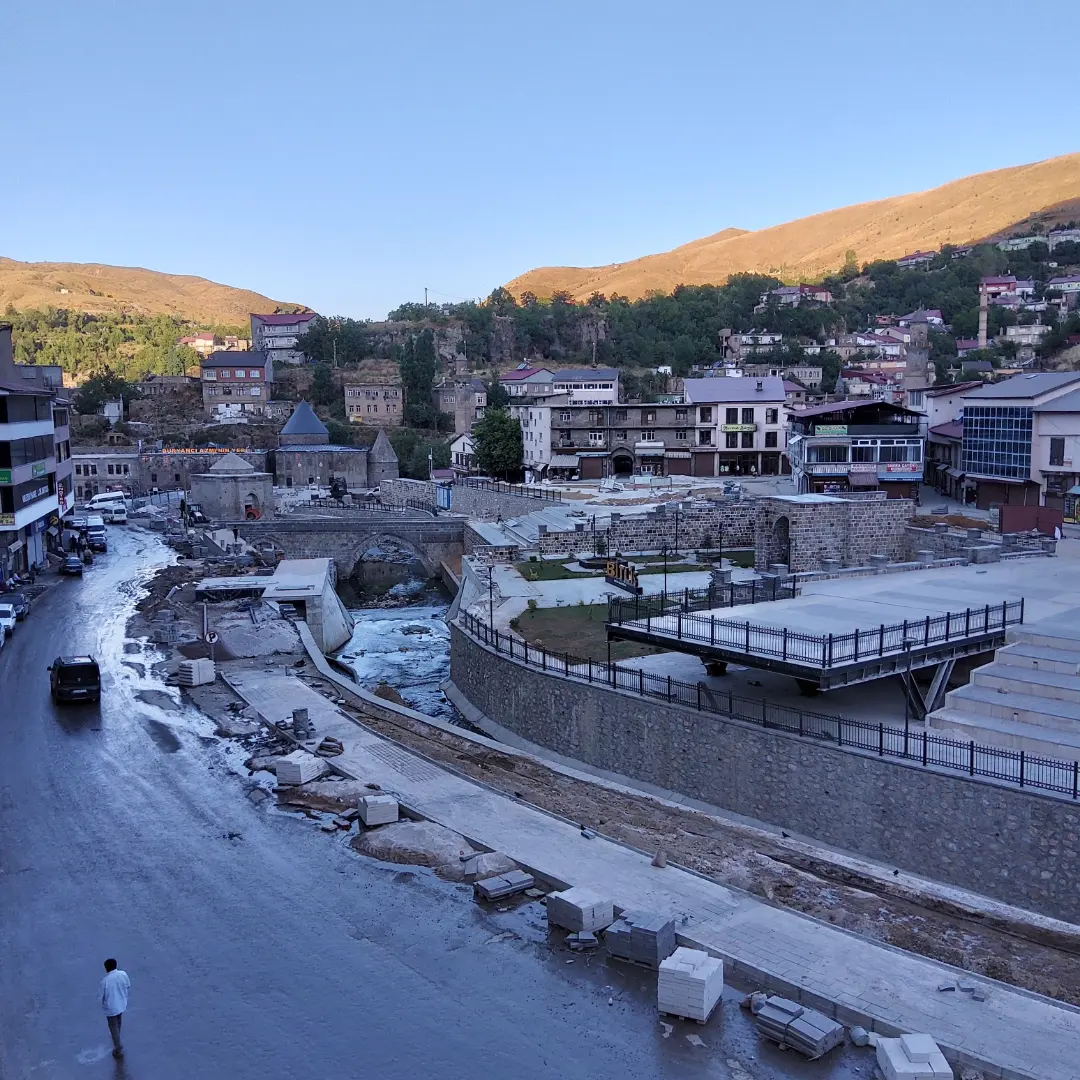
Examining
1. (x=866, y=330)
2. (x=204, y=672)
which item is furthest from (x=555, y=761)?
(x=866, y=330)

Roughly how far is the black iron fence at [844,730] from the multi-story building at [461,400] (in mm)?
70228

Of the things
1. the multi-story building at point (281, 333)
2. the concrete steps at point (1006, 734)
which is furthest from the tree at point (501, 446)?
the multi-story building at point (281, 333)

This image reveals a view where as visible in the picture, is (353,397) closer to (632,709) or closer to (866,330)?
(866,330)

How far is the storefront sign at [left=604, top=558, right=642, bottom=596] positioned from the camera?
3291 cm

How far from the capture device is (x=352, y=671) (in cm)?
3291

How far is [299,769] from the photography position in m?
17.1

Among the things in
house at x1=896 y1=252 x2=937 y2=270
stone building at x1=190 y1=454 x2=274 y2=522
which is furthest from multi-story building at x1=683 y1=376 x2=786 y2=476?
house at x1=896 y1=252 x2=937 y2=270

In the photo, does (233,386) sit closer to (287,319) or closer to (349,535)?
(287,319)

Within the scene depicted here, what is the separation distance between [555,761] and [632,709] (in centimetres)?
277

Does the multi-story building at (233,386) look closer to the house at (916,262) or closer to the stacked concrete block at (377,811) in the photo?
the stacked concrete block at (377,811)

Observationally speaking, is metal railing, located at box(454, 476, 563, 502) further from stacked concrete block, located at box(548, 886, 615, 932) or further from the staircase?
stacked concrete block, located at box(548, 886, 615, 932)

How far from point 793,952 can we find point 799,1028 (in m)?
1.73

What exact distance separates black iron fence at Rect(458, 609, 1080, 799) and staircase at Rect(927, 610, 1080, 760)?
0.90 feet

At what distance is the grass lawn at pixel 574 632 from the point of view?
25.7 metres
